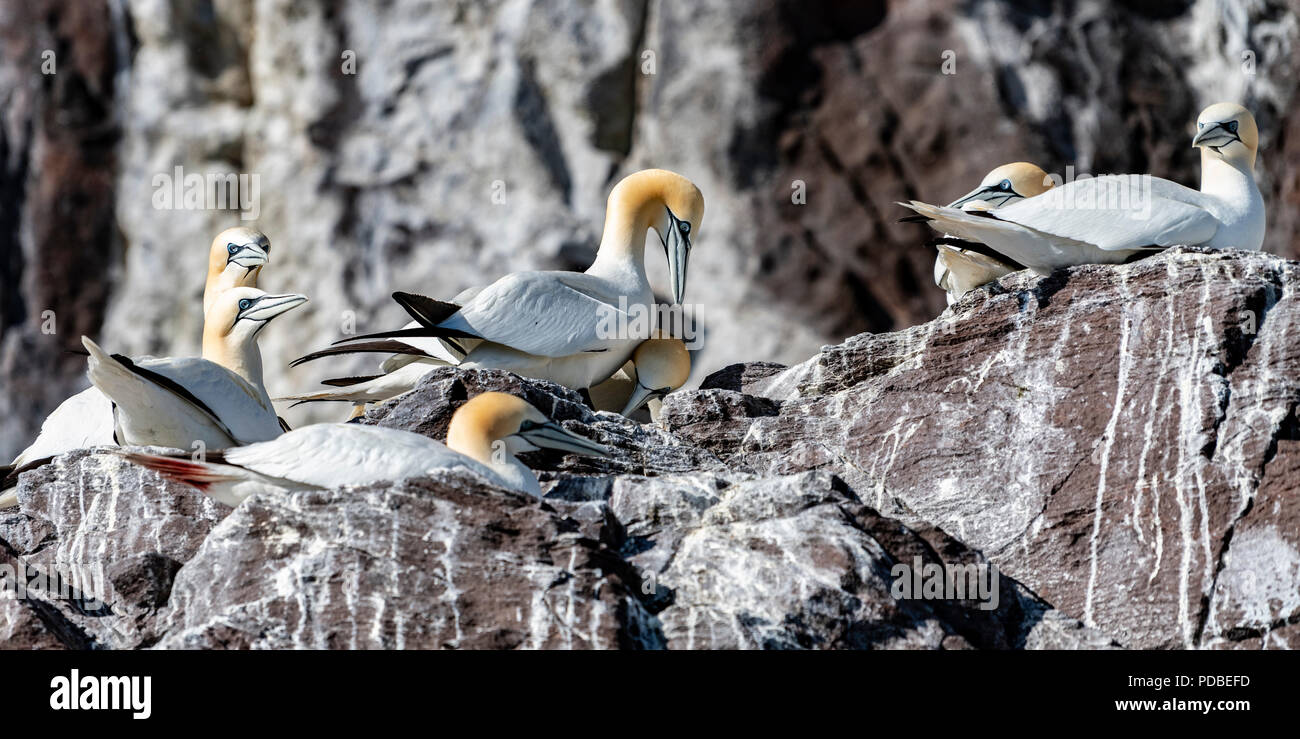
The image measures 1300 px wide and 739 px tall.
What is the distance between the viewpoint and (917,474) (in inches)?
280

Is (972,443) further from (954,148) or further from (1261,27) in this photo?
(1261,27)

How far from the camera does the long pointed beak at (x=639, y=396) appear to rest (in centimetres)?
942

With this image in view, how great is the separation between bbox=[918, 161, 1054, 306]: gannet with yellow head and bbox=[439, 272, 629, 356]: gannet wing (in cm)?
172

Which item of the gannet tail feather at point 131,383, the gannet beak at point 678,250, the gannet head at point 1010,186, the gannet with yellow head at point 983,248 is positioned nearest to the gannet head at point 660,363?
the gannet beak at point 678,250

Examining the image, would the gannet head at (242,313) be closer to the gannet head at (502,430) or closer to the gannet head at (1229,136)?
the gannet head at (502,430)

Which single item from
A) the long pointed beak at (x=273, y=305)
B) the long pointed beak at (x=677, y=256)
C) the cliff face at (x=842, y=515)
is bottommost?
the cliff face at (x=842, y=515)

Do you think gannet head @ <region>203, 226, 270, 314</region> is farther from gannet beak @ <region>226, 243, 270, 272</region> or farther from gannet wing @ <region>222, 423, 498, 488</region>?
gannet wing @ <region>222, 423, 498, 488</region>

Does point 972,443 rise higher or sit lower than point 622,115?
lower

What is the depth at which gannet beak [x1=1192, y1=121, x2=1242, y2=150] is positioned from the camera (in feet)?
28.5

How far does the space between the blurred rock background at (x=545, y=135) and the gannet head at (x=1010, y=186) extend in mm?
6640

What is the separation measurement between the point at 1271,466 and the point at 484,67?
39.2ft

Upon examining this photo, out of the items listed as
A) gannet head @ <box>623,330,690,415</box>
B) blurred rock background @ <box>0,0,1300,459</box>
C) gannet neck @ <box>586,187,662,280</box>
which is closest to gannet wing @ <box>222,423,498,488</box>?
gannet head @ <box>623,330,690,415</box>

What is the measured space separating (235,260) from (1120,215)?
500cm

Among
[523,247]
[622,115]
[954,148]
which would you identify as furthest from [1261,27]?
[523,247]
